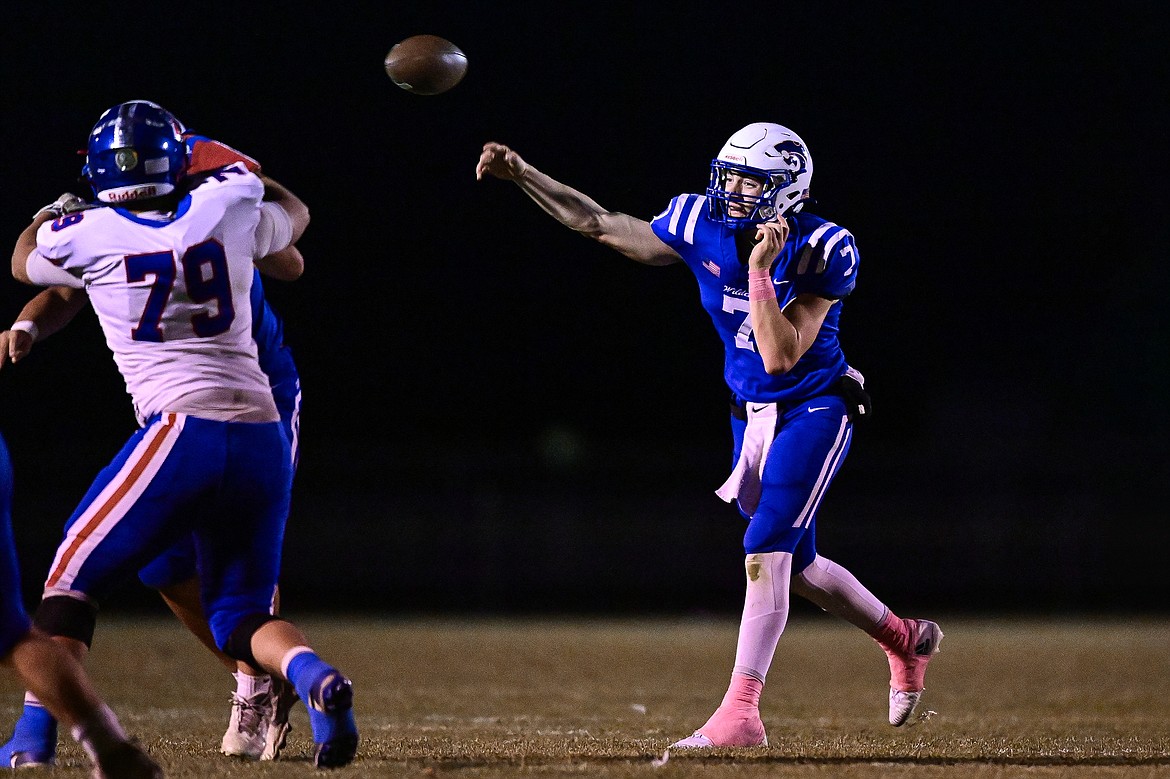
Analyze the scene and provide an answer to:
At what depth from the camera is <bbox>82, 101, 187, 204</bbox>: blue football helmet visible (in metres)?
3.96

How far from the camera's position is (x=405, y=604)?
16.1 metres

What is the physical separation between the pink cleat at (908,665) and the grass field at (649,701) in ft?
0.31

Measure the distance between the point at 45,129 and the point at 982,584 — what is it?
12.6m

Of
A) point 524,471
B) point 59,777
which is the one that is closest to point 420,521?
point 524,471

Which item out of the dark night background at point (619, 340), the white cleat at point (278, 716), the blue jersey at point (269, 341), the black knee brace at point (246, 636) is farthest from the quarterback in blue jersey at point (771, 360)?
the dark night background at point (619, 340)

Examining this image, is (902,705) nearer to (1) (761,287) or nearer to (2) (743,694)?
(2) (743,694)

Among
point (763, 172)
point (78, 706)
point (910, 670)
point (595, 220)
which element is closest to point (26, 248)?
point (78, 706)

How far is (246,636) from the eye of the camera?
402 cm

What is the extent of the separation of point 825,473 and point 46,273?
2.54 meters

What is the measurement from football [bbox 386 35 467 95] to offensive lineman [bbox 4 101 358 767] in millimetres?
1407

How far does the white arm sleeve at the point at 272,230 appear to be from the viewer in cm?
411

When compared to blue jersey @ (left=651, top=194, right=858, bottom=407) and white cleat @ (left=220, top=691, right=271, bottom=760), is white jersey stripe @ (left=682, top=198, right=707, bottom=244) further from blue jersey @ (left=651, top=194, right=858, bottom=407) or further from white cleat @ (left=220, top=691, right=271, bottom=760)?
white cleat @ (left=220, top=691, right=271, bottom=760)

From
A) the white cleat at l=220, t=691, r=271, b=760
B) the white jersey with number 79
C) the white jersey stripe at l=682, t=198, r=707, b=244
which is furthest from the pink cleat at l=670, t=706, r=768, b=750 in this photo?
the white jersey with number 79

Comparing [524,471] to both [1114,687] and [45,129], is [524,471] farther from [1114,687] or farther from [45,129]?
[1114,687]
